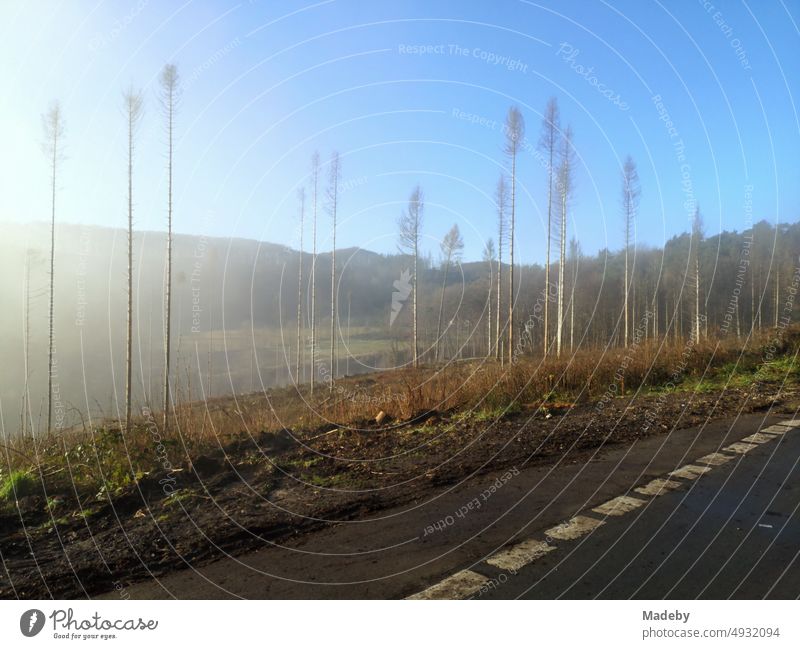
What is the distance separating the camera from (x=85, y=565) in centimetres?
329

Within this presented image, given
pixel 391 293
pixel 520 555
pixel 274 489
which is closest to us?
pixel 520 555

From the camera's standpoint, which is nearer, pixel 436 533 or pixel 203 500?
pixel 436 533

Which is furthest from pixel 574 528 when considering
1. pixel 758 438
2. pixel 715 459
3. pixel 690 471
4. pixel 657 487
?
pixel 758 438

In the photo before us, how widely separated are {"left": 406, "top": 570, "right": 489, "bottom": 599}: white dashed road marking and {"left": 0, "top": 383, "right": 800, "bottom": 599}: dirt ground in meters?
1.25

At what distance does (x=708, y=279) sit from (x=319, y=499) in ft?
103

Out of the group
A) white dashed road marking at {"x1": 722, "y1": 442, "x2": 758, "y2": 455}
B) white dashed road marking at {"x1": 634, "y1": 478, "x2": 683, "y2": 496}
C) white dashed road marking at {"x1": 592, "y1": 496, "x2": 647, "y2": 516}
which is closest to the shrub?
white dashed road marking at {"x1": 592, "y1": 496, "x2": 647, "y2": 516}

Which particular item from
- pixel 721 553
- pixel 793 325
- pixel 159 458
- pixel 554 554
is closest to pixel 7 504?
pixel 159 458

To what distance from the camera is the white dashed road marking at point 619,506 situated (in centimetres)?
387

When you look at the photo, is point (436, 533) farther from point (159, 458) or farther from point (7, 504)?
point (7, 504)

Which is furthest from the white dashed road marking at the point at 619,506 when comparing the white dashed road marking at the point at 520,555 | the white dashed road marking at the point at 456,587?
the white dashed road marking at the point at 456,587

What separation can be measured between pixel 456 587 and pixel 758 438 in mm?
5336

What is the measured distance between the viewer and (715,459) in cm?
531

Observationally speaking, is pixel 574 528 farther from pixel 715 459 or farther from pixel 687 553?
pixel 715 459

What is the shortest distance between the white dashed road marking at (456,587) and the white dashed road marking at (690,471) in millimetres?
2876
